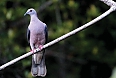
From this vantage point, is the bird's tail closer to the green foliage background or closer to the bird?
the bird

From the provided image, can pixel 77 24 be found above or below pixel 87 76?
above

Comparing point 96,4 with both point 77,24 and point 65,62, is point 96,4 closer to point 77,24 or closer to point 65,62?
point 77,24

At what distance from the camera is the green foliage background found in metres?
9.44

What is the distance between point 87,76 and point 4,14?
224cm

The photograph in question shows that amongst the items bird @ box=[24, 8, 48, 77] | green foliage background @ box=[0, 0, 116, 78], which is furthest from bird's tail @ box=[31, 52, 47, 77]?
green foliage background @ box=[0, 0, 116, 78]

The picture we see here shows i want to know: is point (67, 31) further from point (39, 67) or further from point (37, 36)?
point (37, 36)

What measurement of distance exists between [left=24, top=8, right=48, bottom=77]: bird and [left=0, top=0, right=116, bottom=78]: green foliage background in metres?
3.08

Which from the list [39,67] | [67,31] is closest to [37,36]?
[39,67]

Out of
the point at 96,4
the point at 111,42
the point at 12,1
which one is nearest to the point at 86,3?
the point at 96,4

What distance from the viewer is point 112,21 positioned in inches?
405

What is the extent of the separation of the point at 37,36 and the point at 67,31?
12.6 feet

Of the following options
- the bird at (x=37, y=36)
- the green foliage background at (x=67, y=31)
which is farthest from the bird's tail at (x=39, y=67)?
the green foliage background at (x=67, y=31)

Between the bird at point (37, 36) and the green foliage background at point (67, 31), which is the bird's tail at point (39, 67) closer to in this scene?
the bird at point (37, 36)

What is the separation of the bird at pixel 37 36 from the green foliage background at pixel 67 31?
308 centimetres
